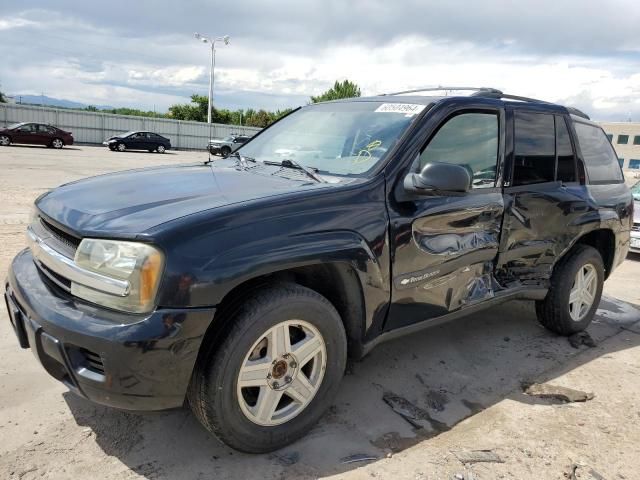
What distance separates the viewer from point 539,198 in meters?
3.79

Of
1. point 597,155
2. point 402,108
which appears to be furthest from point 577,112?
point 402,108

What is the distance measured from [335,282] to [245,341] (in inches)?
24.0

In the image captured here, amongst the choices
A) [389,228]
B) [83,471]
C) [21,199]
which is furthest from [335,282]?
[21,199]

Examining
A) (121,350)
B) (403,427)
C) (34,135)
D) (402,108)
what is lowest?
(403,427)

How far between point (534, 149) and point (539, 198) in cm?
37

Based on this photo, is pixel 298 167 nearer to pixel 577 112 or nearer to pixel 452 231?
pixel 452 231

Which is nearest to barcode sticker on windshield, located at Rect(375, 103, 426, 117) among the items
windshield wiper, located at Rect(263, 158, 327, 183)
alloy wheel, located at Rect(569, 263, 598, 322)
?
windshield wiper, located at Rect(263, 158, 327, 183)

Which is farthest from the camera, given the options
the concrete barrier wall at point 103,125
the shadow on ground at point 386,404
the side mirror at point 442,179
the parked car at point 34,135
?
the concrete barrier wall at point 103,125

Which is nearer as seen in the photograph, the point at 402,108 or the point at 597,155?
the point at 402,108

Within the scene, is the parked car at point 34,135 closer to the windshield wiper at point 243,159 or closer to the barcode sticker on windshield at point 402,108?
the windshield wiper at point 243,159

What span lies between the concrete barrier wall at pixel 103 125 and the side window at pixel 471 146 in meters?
27.7

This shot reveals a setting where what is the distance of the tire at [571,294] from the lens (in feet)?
13.8

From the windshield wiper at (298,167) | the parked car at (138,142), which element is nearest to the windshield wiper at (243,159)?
the windshield wiper at (298,167)

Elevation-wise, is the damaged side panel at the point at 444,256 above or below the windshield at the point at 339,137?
below
